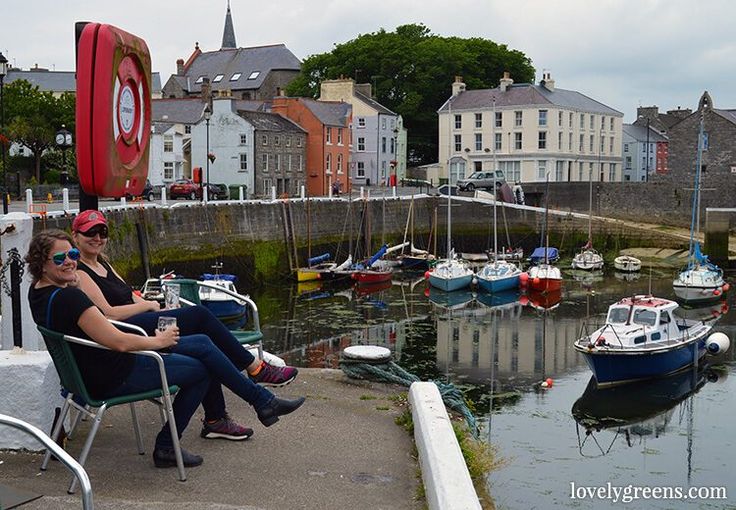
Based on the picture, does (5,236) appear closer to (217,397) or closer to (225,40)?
(217,397)

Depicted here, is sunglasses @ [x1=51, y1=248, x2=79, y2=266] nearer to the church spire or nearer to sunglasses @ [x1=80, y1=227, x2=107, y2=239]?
sunglasses @ [x1=80, y1=227, x2=107, y2=239]

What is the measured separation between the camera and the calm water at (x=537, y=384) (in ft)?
39.9

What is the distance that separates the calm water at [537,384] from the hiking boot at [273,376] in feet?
18.5

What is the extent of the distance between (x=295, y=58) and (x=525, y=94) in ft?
87.8

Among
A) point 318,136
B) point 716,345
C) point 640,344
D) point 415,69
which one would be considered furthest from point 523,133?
point 640,344

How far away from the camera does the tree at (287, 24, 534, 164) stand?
6794 centimetres

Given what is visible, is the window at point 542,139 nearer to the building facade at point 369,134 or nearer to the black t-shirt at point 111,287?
the building facade at point 369,134

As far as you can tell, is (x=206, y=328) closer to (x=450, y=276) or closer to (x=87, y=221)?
(x=87, y=221)

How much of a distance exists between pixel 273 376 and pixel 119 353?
109cm

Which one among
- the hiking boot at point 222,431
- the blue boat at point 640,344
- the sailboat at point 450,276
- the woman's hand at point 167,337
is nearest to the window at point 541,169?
the sailboat at point 450,276

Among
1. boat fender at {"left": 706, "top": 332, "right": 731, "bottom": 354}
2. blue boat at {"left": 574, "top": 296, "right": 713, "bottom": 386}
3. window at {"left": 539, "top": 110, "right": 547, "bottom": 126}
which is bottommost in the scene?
boat fender at {"left": 706, "top": 332, "right": 731, "bottom": 354}

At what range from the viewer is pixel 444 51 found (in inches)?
2655

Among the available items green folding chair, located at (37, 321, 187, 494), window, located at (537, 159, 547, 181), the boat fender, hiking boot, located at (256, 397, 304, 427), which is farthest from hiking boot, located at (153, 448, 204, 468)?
window, located at (537, 159, 547, 181)

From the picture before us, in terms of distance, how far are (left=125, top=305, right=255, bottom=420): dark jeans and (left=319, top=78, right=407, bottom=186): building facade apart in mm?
55763
